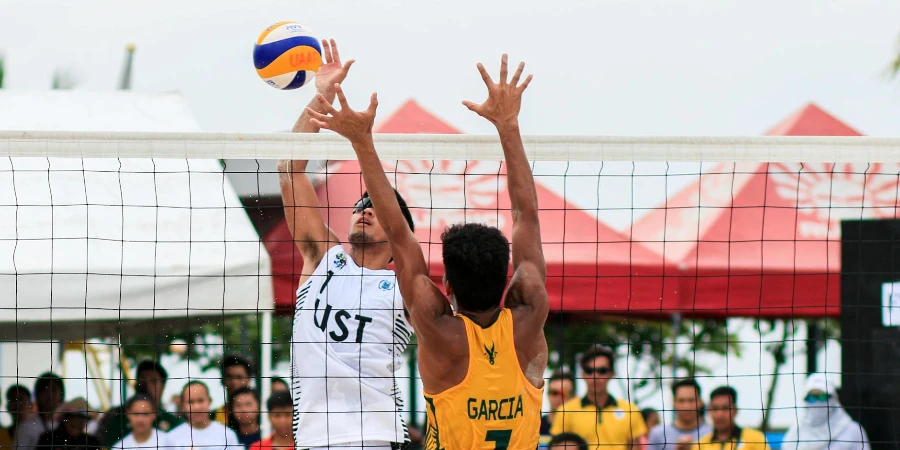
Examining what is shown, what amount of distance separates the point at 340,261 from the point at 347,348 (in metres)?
0.43

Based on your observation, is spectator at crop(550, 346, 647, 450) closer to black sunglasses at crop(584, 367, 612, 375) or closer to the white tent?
black sunglasses at crop(584, 367, 612, 375)

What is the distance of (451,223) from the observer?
306 inches

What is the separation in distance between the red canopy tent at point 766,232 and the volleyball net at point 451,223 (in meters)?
0.02

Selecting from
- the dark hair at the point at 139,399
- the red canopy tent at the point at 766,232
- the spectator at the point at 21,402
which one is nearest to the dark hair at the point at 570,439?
the red canopy tent at the point at 766,232

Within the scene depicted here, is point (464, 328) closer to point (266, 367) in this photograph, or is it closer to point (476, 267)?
point (476, 267)

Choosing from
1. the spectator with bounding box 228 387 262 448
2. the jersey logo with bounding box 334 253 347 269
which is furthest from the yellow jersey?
the spectator with bounding box 228 387 262 448

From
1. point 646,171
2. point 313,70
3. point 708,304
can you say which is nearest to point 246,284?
point 313,70

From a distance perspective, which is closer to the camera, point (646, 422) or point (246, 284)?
point (246, 284)

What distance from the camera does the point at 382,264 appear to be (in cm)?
466

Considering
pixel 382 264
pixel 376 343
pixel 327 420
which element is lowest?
pixel 327 420

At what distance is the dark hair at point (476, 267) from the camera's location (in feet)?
10.4

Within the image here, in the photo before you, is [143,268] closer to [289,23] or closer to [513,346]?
[289,23]

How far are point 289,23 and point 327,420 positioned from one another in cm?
199

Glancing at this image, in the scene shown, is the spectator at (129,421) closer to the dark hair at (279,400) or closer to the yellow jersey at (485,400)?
the dark hair at (279,400)
